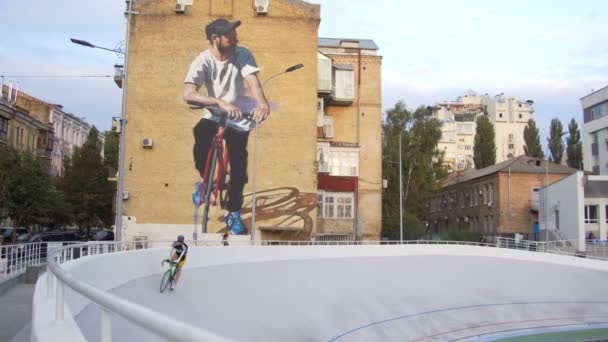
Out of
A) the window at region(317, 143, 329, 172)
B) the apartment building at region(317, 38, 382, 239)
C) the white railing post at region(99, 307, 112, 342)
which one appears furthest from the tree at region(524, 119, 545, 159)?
the white railing post at region(99, 307, 112, 342)

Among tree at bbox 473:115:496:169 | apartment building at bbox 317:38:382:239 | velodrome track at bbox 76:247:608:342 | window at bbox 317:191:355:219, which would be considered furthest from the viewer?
tree at bbox 473:115:496:169

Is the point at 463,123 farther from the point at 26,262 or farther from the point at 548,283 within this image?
the point at 26,262

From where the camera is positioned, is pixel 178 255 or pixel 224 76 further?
pixel 224 76

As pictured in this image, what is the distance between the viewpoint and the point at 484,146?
89188mm

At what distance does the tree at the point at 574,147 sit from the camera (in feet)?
282

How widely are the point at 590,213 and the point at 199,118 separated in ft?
111

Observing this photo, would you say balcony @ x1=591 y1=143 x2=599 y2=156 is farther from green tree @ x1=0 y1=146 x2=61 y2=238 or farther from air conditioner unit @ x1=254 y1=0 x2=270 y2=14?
green tree @ x1=0 y1=146 x2=61 y2=238

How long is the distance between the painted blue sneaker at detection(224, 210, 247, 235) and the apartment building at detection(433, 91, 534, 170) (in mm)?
79280

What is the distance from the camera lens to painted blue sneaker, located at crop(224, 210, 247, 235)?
41.6 meters

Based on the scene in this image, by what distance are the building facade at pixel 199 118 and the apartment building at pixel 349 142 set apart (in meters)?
4.22

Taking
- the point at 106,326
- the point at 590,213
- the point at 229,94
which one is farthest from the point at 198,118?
the point at 106,326

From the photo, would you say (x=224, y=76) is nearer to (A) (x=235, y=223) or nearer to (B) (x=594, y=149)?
(A) (x=235, y=223)

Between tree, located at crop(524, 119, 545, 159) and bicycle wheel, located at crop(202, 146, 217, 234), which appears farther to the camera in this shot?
tree, located at crop(524, 119, 545, 159)

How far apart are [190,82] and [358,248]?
1832 cm
